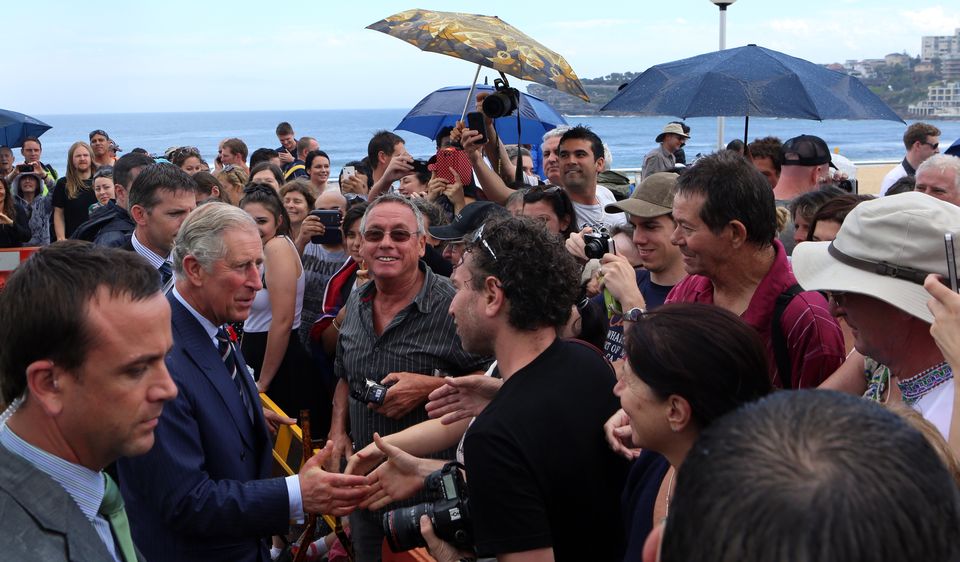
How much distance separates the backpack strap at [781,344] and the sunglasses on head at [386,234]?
1.83 meters

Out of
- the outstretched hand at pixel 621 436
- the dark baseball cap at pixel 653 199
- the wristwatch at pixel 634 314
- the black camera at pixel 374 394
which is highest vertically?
the dark baseball cap at pixel 653 199

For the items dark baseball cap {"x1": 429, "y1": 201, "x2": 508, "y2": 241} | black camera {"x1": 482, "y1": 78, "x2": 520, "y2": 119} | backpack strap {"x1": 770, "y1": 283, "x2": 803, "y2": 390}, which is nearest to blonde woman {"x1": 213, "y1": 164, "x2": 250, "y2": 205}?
black camera {"x1": 482, "y1": 78, "x2": 520, "y2": 119}

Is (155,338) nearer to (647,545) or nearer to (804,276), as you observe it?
(647,545)

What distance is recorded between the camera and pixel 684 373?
205 cm

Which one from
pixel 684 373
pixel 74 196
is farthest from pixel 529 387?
pixel 74 196

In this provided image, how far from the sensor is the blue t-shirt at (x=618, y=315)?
11.6 ft

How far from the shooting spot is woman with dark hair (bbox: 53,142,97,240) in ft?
34.9

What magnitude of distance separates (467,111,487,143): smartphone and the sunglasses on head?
6.82 ft

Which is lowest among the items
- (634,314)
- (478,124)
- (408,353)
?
(408,353)

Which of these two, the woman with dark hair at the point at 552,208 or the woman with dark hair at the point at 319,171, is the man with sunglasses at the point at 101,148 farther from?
the woman with dark hair at the point at 552,208

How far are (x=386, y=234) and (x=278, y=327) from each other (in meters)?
1.59

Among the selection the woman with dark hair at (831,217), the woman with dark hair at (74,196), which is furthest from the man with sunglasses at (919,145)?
the woman with dark hair at (74,196)

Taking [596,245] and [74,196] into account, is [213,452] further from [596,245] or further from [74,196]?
[74,196]

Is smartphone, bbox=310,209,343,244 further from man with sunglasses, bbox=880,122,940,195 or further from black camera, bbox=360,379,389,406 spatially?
man with sunglasses, bbox=880,122,940,195
